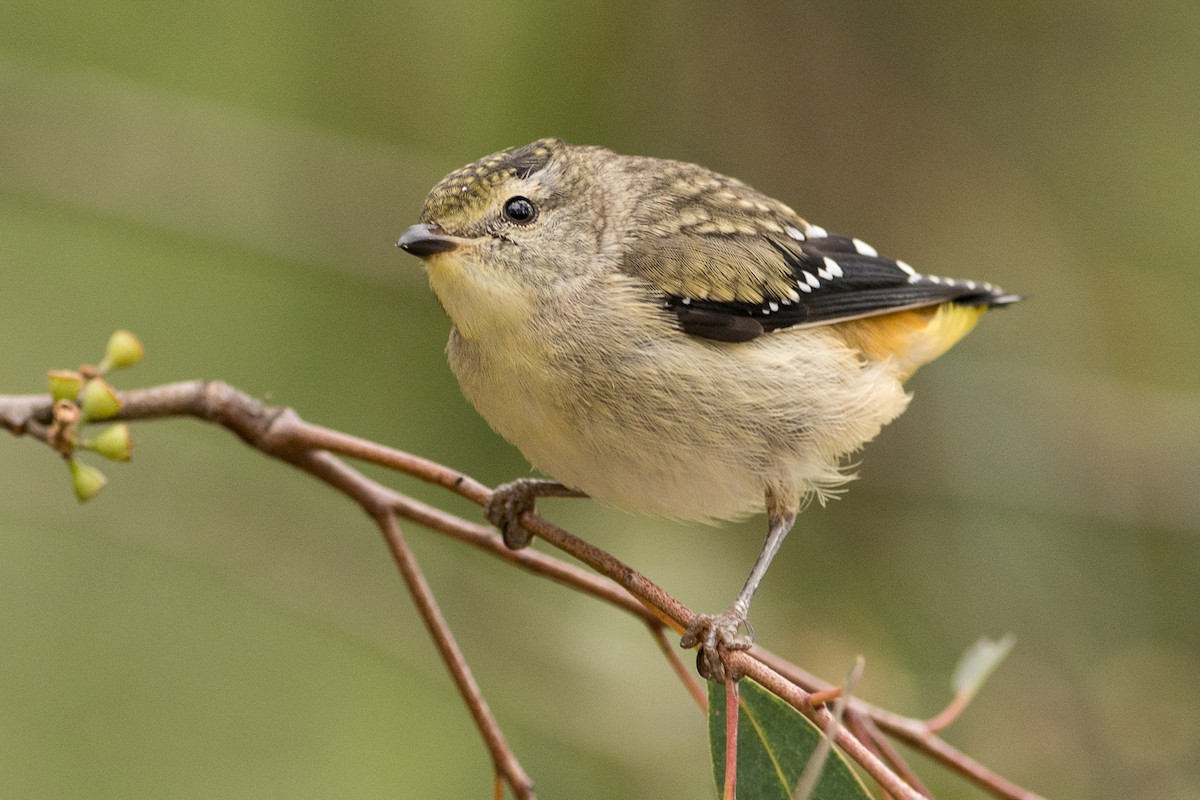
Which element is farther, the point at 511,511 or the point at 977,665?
the point at 511,511

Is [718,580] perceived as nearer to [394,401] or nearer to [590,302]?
[394,401]

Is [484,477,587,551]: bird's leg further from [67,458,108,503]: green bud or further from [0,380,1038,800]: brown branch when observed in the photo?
[67,458,108,503]: green bud

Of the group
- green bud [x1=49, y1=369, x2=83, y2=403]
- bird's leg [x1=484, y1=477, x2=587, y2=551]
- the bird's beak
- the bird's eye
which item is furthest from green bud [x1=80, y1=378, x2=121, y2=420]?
the bird's eye

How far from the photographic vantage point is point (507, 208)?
12.3ft

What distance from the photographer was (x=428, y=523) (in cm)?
318

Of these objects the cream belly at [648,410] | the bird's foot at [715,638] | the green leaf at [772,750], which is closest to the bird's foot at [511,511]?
the cream belly at [648,410]

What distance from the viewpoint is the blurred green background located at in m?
5.24

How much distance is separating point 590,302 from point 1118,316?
13.5 ft

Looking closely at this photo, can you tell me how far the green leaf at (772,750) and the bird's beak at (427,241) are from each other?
1.39m

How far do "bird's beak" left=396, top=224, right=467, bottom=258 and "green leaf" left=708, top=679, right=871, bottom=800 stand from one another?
1.39m

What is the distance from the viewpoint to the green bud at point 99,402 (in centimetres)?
295

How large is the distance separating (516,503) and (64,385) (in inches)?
53.5

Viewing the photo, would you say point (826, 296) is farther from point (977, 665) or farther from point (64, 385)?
point (64, 385)

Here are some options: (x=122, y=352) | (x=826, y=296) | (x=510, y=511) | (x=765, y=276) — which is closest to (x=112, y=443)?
(x=122, y=352)
